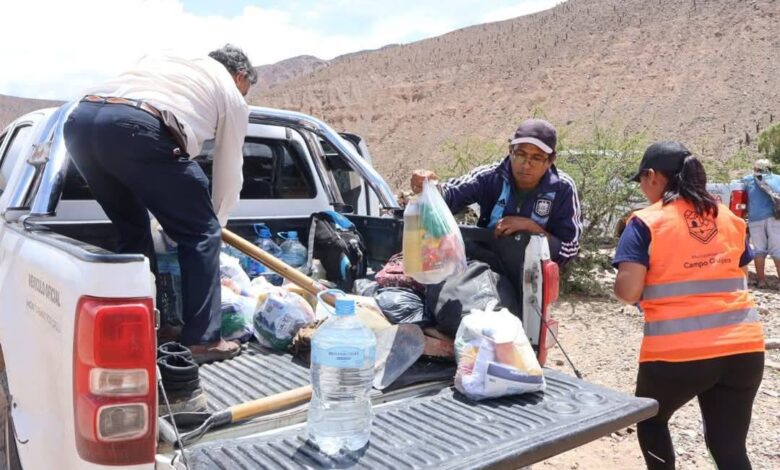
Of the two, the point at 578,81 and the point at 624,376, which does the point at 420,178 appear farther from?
the point at 578,81

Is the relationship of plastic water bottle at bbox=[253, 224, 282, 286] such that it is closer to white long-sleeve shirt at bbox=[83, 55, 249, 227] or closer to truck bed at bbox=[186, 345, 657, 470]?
white long-sleeve shirt at bbox=[83, 55, 249, 227]

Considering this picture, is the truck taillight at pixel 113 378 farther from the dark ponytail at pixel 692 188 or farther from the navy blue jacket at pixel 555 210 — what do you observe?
the dark ponytail at pixel 692 188

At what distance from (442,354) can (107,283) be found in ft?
5.23

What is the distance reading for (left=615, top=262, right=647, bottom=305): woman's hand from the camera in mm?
2928

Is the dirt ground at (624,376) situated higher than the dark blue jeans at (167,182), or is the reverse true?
the dark blue jeans at (167,182)

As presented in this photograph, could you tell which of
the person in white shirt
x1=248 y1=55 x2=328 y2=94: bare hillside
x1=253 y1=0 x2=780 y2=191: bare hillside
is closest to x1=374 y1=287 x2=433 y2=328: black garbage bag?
the person in white shirt

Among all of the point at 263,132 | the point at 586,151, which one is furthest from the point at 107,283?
the point at 586,151

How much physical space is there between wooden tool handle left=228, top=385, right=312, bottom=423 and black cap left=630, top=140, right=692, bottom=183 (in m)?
1.81

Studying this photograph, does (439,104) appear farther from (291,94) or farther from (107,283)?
(107,283)

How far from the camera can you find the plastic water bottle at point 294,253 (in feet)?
13.8

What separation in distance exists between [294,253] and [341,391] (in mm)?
2071

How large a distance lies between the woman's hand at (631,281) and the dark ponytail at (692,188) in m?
0.32

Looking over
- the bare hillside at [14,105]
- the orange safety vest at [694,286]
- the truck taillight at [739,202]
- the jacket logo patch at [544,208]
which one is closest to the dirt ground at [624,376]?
the truck taillight at [739,202]

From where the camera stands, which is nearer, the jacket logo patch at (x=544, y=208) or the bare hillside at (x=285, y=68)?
the jacket logo patch at (x=544, y=208)
